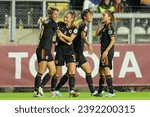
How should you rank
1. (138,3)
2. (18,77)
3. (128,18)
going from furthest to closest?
1. (138,3)
2. (128,18)
3. (18,77)

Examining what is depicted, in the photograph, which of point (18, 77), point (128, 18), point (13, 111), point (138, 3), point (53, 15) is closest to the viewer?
point (13, 111)

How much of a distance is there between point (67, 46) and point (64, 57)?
0.24 meters

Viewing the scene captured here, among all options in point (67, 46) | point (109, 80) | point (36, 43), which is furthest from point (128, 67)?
point (67, 46)

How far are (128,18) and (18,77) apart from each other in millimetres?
3435

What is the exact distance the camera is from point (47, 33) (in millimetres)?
14062

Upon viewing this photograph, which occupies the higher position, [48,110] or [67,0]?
[67,0]

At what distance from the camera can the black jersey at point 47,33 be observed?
1402 cm

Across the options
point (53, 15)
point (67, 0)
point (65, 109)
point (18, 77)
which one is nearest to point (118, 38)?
point (67, 0)

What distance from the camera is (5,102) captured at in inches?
431

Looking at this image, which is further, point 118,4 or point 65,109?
point 118,4

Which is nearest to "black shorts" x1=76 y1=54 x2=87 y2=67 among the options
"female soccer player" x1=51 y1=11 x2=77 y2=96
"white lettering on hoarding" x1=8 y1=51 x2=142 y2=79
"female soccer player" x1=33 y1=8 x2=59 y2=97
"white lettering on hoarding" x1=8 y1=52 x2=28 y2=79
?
"female soccer player" x1=51 y1=11 x2=77 y2=96

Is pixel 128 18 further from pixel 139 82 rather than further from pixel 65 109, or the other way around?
pixel 65 109

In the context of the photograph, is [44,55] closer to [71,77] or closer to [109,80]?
[71,77]

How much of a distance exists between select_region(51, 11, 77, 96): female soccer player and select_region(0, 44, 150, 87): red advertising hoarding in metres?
2.62
